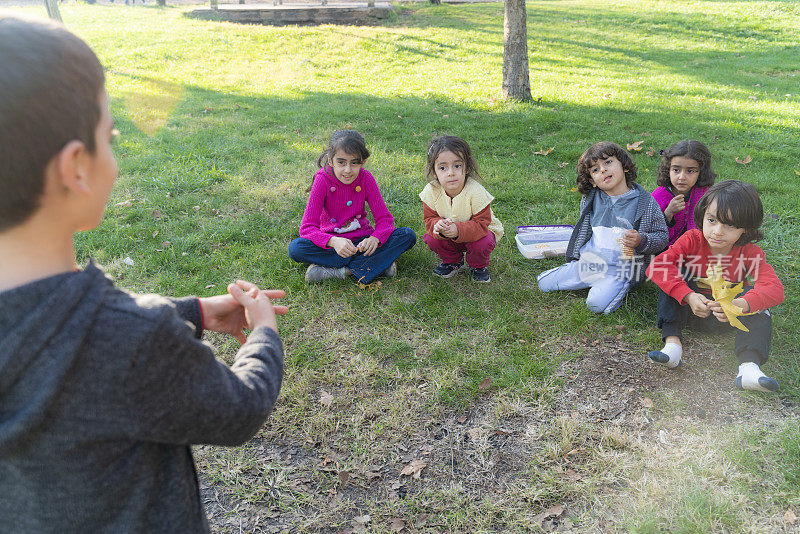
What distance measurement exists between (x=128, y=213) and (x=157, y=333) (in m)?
5.07

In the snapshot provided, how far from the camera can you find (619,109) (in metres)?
9.07

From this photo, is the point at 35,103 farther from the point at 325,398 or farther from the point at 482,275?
the point at 482,275

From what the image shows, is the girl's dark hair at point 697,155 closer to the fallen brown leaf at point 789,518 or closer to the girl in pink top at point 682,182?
the girl in pink top at point 682,182

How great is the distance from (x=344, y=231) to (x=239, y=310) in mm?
2818

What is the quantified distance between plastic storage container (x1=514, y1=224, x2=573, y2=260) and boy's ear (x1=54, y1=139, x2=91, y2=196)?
4.13 metres

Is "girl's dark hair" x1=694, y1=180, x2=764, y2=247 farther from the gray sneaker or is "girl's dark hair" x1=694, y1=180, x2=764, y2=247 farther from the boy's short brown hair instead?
the boy's short brown hair

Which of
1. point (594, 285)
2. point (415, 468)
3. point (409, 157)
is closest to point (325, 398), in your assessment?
point (415, 468)

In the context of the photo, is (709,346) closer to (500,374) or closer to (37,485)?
(500,374)

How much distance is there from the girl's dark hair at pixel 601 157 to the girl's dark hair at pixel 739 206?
76 centimetres

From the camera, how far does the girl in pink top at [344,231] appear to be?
4508 millimetres

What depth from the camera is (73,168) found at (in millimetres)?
1168

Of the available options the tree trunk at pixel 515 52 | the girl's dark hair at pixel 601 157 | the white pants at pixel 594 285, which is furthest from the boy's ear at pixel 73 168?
the tree trunk at pixel 515 52

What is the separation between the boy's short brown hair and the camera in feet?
3.53

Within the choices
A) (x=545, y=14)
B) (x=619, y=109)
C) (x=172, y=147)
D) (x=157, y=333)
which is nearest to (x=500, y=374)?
(x=157, y=333)
